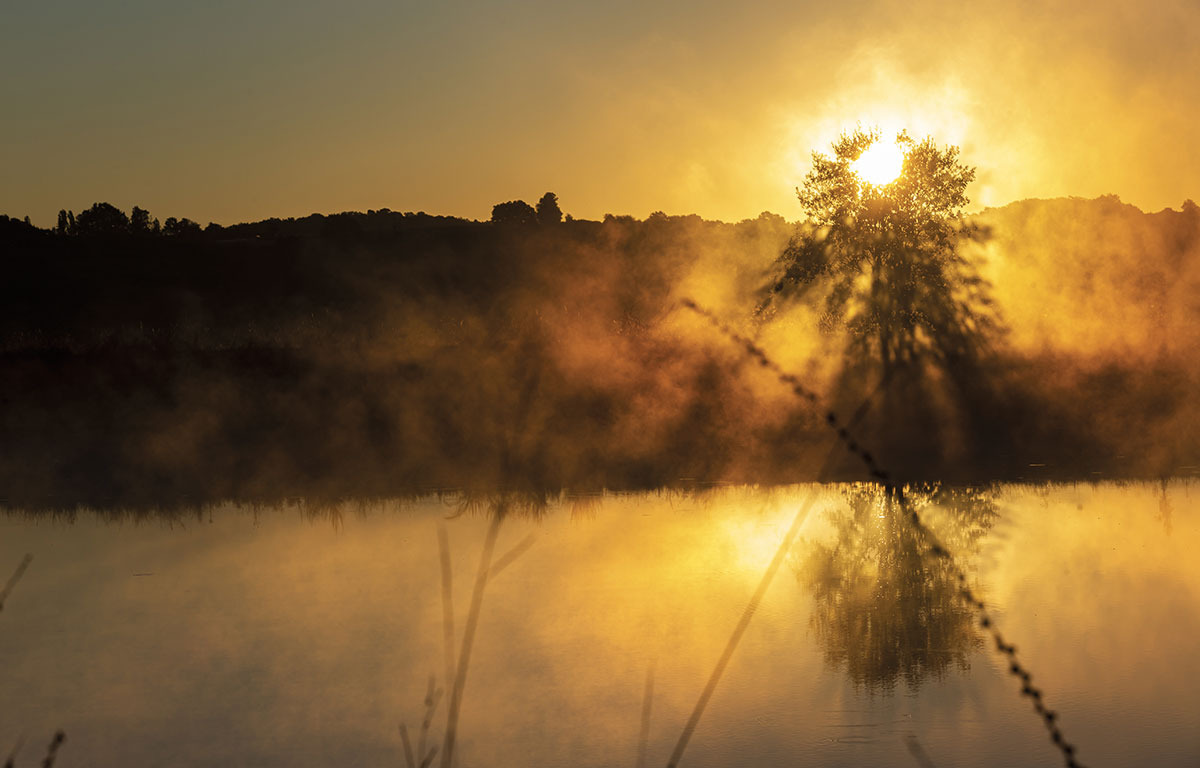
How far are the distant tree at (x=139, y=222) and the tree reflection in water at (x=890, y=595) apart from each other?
233ft

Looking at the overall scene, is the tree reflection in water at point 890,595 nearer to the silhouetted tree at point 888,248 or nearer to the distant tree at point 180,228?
the silhouetted tree at point 888,248

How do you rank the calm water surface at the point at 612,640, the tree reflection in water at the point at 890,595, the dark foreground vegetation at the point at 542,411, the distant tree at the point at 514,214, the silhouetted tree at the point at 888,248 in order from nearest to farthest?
1. the calm water surface at the point at 612,640
2. the tree reflection in water at the point at 890,595
3. the dark foreground vegetation at the point at 542,411
4. the silhouetted tree at the point at 888,248
5. the distant tree at the point at 514,214

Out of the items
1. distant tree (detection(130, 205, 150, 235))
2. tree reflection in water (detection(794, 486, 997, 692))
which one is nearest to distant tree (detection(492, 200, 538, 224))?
distant tree (detection(130, 205, 150, 235))

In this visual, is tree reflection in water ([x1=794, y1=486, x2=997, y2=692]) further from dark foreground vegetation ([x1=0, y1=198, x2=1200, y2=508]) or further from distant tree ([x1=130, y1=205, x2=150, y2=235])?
distant tree ([x1=130, y1=205, x2=150, y2=235])

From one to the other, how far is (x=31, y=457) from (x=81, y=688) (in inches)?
656

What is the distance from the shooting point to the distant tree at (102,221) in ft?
251

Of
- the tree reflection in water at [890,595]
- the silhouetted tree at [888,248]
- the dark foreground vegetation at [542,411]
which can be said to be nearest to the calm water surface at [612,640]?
the tree reflection in water at [890,595]

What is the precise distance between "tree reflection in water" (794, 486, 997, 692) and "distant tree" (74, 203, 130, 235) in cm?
6901

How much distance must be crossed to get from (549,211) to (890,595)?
271ft

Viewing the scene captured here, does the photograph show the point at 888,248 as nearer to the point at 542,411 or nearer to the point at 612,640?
the point at 542,411

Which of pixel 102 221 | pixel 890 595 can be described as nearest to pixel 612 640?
pixel 890 595

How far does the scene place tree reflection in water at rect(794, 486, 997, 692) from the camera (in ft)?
33.7

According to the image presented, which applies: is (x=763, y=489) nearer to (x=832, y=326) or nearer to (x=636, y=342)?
(x=636, y=342)

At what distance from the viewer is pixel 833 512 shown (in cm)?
1777
